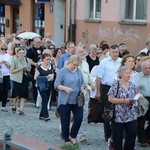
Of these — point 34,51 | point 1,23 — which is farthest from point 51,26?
point 34,51

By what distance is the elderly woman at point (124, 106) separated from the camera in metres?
9.14

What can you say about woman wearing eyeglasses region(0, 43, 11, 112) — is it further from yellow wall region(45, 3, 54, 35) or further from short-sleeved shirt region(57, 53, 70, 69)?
yellow wall region(45, 3, 54, 35)

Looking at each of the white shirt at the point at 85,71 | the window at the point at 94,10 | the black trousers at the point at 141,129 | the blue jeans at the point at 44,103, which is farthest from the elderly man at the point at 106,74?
the window at the point at 94,10

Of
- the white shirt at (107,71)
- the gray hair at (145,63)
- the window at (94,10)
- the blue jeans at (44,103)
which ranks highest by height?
the window at (94,10)

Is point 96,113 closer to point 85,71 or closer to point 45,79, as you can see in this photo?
point 85,71

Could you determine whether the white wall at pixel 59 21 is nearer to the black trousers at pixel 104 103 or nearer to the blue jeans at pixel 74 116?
the black trousers at pixel 104 103

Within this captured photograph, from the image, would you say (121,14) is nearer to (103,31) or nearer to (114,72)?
(103,31)

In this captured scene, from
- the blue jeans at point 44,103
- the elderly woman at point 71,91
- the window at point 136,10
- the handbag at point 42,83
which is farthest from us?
the window at point 136,10

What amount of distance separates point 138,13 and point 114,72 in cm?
A: 1077

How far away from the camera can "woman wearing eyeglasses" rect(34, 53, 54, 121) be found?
42.3ft

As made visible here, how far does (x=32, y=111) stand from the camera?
14430mm

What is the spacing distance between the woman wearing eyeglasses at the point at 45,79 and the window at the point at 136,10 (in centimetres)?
834

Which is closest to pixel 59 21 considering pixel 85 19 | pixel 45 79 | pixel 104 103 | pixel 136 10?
pixel 85 19

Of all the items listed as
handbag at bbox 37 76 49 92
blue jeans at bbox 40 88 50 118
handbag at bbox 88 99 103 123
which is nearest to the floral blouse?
handbag at bbox 88 99 103 123
